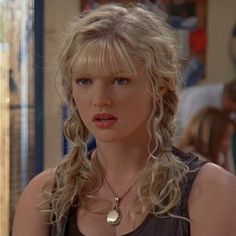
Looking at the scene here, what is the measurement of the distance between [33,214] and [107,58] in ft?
1.35

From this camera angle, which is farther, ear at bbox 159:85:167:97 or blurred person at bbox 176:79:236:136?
blurred person at bbox 176:79:236:136

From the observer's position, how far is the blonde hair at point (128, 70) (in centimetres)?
145

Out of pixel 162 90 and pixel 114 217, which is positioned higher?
pixel 162 90

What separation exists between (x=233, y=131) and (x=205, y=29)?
1.53 ft

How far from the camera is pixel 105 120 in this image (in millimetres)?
1447

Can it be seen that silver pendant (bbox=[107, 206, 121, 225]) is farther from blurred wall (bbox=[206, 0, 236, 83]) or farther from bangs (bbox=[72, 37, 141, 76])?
blurred wall (bbox=[206, 0, 236, 83])

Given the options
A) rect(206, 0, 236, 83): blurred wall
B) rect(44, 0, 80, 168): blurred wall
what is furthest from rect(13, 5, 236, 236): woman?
rect(206, 0, 236, 83): blurred wall

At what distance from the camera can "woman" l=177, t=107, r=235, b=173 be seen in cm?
308

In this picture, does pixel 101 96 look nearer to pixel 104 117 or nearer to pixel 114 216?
pixel 104 117

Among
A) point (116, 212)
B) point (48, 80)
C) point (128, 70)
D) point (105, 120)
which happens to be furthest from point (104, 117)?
point (48, 80)

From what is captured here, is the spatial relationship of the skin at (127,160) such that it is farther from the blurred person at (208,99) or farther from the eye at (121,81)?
the blurred person at (208,99)

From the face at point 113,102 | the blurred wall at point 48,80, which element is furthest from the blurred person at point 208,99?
the face at point 113,102

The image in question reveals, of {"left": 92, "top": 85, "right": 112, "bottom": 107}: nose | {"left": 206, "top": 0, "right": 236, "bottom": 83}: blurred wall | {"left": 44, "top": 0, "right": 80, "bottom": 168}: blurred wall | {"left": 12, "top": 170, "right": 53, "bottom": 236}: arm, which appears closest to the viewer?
{"left": 92, "top": 85, "right": 112, "bottom": 107}: nose

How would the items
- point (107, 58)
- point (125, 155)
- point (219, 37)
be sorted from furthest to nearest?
point (219, 37), point (125, 155), point (107, 58)
